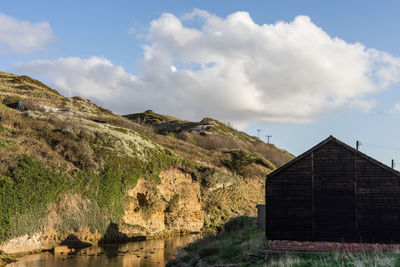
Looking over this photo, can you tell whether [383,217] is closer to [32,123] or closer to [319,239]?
[319,239]

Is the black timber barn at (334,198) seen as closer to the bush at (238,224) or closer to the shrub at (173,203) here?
the bush at (238,224)

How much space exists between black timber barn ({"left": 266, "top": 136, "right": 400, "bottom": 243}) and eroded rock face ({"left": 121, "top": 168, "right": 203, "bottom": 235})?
18260mm

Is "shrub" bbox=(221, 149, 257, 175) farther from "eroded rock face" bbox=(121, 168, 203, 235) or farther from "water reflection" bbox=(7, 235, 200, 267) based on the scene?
"water reflection" bbox=(7, 235, 200, 267)

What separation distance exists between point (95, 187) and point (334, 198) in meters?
21.3

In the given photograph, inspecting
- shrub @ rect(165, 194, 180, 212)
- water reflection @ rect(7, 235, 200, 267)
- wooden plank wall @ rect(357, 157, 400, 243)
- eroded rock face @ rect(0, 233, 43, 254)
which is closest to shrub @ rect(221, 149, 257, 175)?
shrub @ rect(165, 194, 180, 212)

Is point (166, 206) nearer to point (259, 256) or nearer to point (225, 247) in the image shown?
point (225, 247)

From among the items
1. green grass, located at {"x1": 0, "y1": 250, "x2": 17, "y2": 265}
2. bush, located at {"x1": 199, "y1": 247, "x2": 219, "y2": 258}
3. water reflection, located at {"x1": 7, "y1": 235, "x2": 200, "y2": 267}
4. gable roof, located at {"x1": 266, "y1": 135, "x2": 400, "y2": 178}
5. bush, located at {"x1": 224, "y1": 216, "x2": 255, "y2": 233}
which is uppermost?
gable roof, located at {"x1": 266, "y1": 135, "x2": 400, "y2": 178}

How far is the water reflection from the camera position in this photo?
24.4 meters

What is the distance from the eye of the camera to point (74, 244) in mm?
30125

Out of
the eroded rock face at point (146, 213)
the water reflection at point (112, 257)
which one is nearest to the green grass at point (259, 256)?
the water reflection at point (112, 257)

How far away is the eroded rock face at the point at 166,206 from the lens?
37.3 meters

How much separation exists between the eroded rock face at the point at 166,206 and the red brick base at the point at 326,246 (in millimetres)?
17954

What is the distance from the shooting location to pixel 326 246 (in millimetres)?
21688

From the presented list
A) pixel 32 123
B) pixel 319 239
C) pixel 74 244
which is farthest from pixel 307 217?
pixel 32 123
